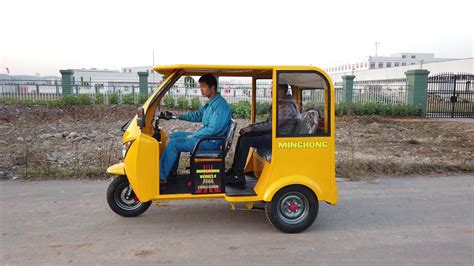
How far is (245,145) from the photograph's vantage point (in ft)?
16.6

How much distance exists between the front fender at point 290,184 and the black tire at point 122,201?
171cm

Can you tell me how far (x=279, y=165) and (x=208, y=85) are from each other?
1403 mm

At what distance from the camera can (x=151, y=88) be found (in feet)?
71.5

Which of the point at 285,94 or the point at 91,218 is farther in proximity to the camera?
the point at 91,218

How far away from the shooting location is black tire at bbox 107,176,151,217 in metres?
5.10

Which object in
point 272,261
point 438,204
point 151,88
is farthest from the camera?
point 151,88

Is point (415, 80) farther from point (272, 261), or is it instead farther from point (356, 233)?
point (272, 261)

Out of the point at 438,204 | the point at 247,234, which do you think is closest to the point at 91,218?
the point at 247,234

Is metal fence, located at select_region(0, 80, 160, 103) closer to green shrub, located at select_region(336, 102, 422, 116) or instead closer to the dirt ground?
the dirt ground

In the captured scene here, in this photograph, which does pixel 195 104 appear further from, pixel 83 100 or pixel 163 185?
pixel 163 185

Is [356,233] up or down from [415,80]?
down

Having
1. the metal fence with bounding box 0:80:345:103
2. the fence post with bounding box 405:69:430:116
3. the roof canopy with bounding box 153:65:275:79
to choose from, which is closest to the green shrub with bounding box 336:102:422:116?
the fence post with bounding box 405:69:430:116

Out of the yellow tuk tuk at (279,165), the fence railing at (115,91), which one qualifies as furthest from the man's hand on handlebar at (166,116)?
the fence railing at (115,91)

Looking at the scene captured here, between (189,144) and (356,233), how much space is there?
2.31 meters
